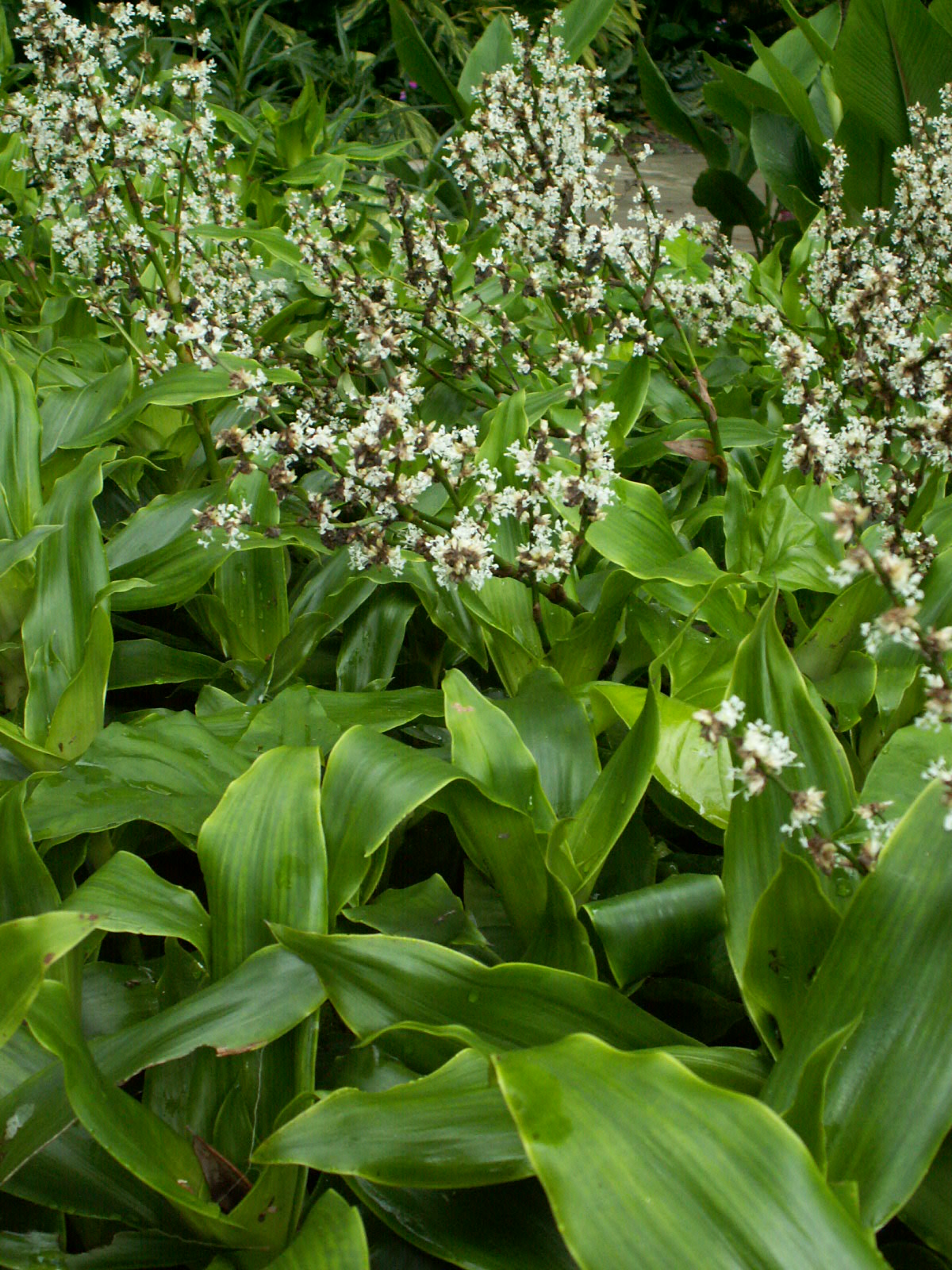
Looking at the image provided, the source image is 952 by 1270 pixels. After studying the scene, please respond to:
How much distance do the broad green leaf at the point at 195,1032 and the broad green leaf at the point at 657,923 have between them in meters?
0.35

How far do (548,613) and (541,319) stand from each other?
1.71 meters

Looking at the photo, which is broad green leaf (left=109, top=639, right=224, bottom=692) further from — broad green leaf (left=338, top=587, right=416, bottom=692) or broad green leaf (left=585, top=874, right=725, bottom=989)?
broad green leaf (left=585, top=874, right=725, bottom=989)

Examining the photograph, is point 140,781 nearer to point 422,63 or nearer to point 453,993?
point 453,993

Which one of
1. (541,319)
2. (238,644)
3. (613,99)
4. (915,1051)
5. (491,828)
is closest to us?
(915,1051)

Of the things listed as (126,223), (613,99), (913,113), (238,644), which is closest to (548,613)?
(238,644)

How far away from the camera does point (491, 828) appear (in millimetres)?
1402

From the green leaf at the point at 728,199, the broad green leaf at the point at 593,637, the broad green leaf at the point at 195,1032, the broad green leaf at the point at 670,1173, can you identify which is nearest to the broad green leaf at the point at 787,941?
the broad green leaf at the point at 670,1173

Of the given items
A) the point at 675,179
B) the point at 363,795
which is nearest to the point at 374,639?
the point at 363,795

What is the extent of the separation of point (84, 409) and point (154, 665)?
86 cm

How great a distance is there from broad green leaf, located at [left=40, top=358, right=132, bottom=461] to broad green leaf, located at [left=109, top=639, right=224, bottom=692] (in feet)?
2.15

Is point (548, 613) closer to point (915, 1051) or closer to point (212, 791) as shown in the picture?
point (212, 791)

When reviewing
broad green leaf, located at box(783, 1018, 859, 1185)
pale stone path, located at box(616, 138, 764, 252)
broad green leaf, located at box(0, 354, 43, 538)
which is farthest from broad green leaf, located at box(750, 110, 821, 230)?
broad green leaf, located at box(783, 1018, 859, 1185)

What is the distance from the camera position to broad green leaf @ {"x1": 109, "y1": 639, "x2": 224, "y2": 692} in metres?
1.97

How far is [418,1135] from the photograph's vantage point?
1.02 meters
